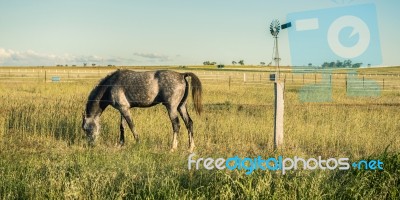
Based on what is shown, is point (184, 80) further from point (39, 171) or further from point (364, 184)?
point (364, 184)

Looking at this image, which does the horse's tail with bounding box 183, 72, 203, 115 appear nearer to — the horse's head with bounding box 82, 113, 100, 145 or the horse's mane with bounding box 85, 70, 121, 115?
the horse's mane with bounding box 85, 70, 121, 115

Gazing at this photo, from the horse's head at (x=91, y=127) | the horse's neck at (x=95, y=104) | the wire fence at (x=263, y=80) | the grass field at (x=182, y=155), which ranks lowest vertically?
the grass field at (x=182, y=155)

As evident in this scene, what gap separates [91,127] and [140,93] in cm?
132

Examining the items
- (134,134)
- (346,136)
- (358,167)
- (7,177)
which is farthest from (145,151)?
(346,136)

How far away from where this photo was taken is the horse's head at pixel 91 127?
752 cm

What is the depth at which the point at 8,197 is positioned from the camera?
3.91 metres

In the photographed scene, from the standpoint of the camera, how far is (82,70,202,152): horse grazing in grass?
7.64m

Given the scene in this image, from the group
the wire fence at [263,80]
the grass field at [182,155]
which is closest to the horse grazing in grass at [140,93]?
the grass field at [182,155]

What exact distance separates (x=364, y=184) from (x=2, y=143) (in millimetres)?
6447

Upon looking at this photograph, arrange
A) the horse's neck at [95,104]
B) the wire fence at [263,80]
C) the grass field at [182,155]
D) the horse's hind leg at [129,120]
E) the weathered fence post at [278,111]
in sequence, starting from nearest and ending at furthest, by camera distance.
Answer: the grass field at [182,155], the weathered fence post at [278,111], the horse's hind leg at [129,120], the horse's neck at [95,104], the wire fence at [263,80]

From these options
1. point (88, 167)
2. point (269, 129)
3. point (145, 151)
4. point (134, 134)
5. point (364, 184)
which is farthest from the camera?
point (269, 129)

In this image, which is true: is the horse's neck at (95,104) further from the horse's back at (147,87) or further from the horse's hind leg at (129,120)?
the horse's hind leg at (129,120)

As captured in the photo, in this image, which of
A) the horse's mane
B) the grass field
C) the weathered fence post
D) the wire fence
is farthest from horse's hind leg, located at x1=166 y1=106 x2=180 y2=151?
the wire fence

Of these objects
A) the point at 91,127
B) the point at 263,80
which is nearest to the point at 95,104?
the point at 91,127
